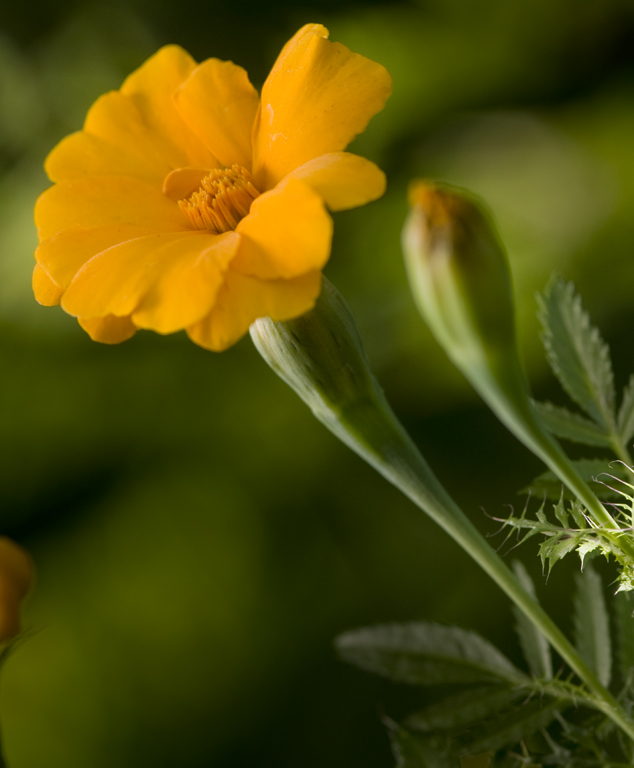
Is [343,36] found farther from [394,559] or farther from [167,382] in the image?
[394,559]

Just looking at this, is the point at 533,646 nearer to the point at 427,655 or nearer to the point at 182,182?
the point at 427,655

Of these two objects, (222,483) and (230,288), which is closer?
(230,288)

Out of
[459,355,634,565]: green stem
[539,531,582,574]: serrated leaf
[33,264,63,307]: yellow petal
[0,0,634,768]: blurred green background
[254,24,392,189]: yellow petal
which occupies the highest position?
[254,24,392,189]: yellow petal

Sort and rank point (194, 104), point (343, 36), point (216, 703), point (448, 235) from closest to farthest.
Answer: point (448, 235) < point (194, 104) < point (216, 703) < point (343, 36)

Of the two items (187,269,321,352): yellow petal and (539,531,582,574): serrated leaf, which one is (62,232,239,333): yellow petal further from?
(539,531,582,574): serrated leaf

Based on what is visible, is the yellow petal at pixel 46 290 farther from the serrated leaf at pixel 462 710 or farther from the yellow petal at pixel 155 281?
the serrated leaf at pixel 462 710

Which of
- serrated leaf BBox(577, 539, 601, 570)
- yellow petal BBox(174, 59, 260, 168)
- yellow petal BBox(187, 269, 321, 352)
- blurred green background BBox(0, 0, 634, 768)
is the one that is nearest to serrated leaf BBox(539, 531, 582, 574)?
serrated leaf BBox(577, 539, 601, 570)

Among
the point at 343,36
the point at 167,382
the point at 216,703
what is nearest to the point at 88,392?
the point at 167,382

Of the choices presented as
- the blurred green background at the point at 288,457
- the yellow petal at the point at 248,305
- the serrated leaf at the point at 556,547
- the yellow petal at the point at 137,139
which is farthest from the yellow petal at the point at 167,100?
the blurred green background at the point at 288,457
